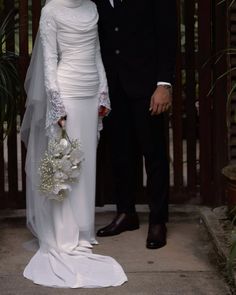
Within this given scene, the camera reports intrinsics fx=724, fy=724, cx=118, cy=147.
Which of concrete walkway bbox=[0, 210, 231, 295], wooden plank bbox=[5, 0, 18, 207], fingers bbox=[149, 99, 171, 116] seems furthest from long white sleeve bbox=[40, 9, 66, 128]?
concrete walkway bbox=[0, 210, 231, 295]

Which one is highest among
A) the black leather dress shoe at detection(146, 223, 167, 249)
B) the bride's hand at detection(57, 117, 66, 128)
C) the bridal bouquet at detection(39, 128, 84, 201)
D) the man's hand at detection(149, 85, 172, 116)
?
the man's hand at detection(149, 85, 172, 116)

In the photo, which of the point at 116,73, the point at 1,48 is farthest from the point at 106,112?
the point at 1,48

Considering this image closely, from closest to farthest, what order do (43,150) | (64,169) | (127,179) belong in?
1. (64,169)
2. (43,150)
3. (127,179)

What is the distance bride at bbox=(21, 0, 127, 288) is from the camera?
15.1 feet

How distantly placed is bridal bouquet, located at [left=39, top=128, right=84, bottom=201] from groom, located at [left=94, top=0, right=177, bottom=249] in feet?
1.79

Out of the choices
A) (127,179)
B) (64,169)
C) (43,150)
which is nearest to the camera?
(64,169)

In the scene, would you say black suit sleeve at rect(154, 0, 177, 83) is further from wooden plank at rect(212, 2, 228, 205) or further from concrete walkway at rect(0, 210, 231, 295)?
concrete walkway at rect(0, 210, 231, 295)

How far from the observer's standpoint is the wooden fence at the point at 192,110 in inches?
214

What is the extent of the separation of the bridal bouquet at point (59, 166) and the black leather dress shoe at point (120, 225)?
63cm

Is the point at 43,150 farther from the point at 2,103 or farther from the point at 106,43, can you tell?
the point at 106,43

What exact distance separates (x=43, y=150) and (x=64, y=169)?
0.37 metres

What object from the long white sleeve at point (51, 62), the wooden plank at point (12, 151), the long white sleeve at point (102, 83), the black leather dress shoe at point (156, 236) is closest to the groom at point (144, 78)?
the black leather dress shoe at point (156, 236)

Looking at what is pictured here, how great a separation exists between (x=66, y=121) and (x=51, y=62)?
396 mm

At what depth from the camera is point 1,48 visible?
203 inches
